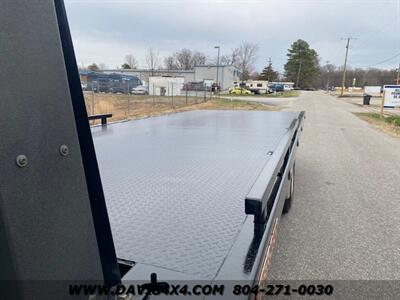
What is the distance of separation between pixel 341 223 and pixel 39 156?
13.4 ft

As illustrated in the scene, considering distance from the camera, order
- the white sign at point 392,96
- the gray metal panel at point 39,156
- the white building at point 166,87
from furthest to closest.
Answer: the white building at point 166,87
the white sign at point 392,96
the gray metal panel at point 39,156

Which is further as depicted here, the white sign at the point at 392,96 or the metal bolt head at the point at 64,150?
the white sign at the point at 392,96

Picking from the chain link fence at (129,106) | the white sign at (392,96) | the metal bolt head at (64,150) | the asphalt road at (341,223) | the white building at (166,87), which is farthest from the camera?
the white building at (166,87)

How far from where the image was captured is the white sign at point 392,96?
1904cm

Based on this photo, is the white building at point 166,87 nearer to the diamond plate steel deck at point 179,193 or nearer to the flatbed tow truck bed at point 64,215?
the diamond plate steel deck at point 179,193

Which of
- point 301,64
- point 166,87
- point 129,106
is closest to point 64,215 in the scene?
point 129,106

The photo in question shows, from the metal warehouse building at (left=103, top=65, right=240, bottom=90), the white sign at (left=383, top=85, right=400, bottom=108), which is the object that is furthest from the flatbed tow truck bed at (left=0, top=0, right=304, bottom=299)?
the metal warehouse building at (left=103, top=65, right=240, bottom=90)

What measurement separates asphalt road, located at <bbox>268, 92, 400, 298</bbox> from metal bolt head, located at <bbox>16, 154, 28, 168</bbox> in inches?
105

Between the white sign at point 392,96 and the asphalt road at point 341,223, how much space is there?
43.2 feet

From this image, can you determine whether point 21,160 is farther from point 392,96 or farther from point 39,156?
point 392,96

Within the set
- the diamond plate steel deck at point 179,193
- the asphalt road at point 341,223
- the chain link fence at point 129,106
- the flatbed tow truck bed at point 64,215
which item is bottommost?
the chain link fence at point 129,106

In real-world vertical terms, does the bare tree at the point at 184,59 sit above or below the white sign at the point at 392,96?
above

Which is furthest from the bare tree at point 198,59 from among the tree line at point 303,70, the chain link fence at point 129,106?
the chain link fence at point 129,106

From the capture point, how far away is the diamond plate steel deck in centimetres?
160
